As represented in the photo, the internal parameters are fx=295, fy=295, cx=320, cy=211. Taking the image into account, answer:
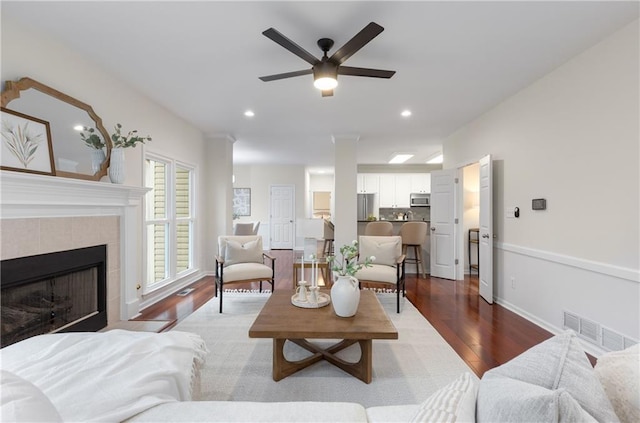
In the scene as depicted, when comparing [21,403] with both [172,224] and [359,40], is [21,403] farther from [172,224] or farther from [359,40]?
[172,224]

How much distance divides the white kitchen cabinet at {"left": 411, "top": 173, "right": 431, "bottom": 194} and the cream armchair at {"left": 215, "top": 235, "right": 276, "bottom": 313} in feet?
17.9

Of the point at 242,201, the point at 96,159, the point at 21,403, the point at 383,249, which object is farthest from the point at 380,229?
the point at 21,403

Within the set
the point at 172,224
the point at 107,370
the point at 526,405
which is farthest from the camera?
the point at 172,224

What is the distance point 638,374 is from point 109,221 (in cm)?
363

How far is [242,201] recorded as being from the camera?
9.09m

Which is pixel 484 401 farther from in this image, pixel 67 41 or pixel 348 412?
pixel 67 41

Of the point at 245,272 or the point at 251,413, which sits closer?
the point at 251,413

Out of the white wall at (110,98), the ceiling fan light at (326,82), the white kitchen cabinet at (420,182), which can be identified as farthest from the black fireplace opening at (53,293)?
the white kitchen cabinet at (420,182)

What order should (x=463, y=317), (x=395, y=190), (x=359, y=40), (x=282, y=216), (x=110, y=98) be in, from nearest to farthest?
(x=359, y=40) < (x=110, y=98) < (x=463, y=317) < (x=395, y=190) < (x=282, y=216)

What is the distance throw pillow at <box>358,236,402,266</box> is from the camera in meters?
4.04

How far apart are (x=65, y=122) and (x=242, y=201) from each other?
6.68 m

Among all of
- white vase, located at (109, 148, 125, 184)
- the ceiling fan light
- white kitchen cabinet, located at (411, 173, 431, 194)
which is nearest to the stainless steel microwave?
white kitchen cabinet, located at (411, 173, 431, 194)

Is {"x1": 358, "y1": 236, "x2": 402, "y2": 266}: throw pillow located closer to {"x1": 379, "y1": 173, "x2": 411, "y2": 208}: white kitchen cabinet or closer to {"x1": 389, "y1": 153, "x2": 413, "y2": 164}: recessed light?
{"x1": 389, "y1": 153, "x2": 413, "y2": 164}: recessed light

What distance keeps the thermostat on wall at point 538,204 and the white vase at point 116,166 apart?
13.9ft
